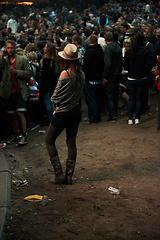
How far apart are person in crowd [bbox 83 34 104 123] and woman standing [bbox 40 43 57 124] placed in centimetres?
74

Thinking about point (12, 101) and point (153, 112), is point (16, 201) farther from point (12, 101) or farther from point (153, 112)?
point (153, 112)

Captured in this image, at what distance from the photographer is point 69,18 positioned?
2962 cm

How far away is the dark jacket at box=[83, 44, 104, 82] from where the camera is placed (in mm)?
9250

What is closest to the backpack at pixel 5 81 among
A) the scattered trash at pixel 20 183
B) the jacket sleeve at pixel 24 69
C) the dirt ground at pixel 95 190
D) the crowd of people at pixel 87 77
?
the crowd of people at pixel 87 77

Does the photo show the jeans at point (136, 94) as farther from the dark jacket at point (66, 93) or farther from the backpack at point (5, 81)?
the dark jacket at point (66, 93)

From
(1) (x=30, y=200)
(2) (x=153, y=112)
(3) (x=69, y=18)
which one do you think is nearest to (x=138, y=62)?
(2) (x=153, y=112)

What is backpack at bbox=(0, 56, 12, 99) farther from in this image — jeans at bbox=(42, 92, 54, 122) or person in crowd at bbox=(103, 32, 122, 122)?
person in crowd at bbox=(103, 32, 122, 122)

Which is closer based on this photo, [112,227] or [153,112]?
[112,227]

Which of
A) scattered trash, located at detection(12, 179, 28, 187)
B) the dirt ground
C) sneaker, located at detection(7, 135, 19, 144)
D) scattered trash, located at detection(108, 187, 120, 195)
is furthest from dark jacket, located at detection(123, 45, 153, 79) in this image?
scattered trash, located at detection(12, 179, 28, 187)

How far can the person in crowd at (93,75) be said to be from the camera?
9.26m

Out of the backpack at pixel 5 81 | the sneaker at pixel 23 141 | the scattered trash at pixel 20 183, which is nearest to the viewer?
the scattered trash at pixel 20 183

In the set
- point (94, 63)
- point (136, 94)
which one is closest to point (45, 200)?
point (136, 94)

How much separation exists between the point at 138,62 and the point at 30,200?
466 centimetres

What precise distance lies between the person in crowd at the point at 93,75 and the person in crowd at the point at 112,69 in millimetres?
142
